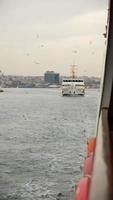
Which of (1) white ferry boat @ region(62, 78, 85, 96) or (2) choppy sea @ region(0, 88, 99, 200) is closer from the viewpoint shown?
(2) choppy sea @ region(0, 88, 99, 200)

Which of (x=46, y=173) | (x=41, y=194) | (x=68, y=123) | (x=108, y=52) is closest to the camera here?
(x=108, y=52)

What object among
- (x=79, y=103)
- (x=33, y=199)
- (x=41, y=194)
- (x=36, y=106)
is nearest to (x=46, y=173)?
(x=41, y=194)

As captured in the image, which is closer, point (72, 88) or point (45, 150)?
point (45, 150)

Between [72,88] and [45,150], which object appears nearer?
[45,150]

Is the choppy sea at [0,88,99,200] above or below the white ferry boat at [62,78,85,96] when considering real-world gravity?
below

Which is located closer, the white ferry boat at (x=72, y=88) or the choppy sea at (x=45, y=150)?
the choppy sea at (x=45, y=150)

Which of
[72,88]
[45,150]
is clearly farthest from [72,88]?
[45,150]

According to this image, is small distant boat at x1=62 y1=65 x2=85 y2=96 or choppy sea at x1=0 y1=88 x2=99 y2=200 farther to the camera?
small distant boat at x1=62 y1=65 x2=85 y2=96

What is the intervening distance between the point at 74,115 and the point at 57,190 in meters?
11.4

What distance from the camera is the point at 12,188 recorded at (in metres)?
7.61

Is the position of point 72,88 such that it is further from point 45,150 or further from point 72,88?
point 45,150

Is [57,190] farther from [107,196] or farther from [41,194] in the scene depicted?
[107,196]

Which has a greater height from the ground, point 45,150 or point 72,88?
point 72,88

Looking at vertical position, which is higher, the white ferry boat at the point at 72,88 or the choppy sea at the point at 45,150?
the white ferry boat at the point at 72,88
